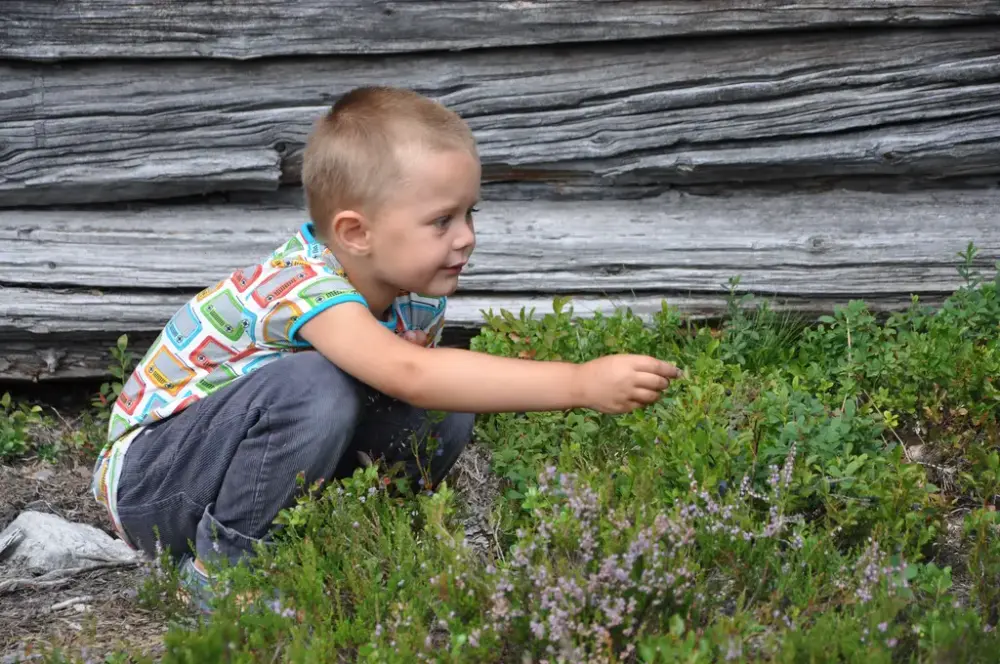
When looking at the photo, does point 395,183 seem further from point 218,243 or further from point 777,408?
point 218,243

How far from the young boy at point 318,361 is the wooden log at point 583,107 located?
47.9 inches

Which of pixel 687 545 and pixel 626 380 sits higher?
pixel 626 380

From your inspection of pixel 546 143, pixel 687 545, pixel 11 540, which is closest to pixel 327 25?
pixel 546 143

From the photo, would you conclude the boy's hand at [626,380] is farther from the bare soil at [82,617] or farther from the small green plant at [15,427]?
the small green plant at [15,427]

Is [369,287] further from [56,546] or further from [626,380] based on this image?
[56,546]

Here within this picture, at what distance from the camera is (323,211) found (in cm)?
296

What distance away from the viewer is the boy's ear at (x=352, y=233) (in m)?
2.87

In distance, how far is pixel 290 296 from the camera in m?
2.80

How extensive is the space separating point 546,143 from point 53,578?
2.26m

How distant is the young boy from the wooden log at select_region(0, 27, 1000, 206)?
1.22 meters

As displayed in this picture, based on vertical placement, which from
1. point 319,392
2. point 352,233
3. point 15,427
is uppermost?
→ point 352,233

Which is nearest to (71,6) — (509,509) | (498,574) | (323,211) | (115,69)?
(115,69)

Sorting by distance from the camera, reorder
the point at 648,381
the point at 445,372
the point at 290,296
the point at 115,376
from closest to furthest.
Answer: the point at 648,381, the point at 445,372, the point at 290,296, the point at 115,376

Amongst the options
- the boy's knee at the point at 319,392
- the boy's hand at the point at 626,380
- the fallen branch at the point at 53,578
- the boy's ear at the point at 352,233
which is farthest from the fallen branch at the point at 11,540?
the boy's hand at the point at 626,380
